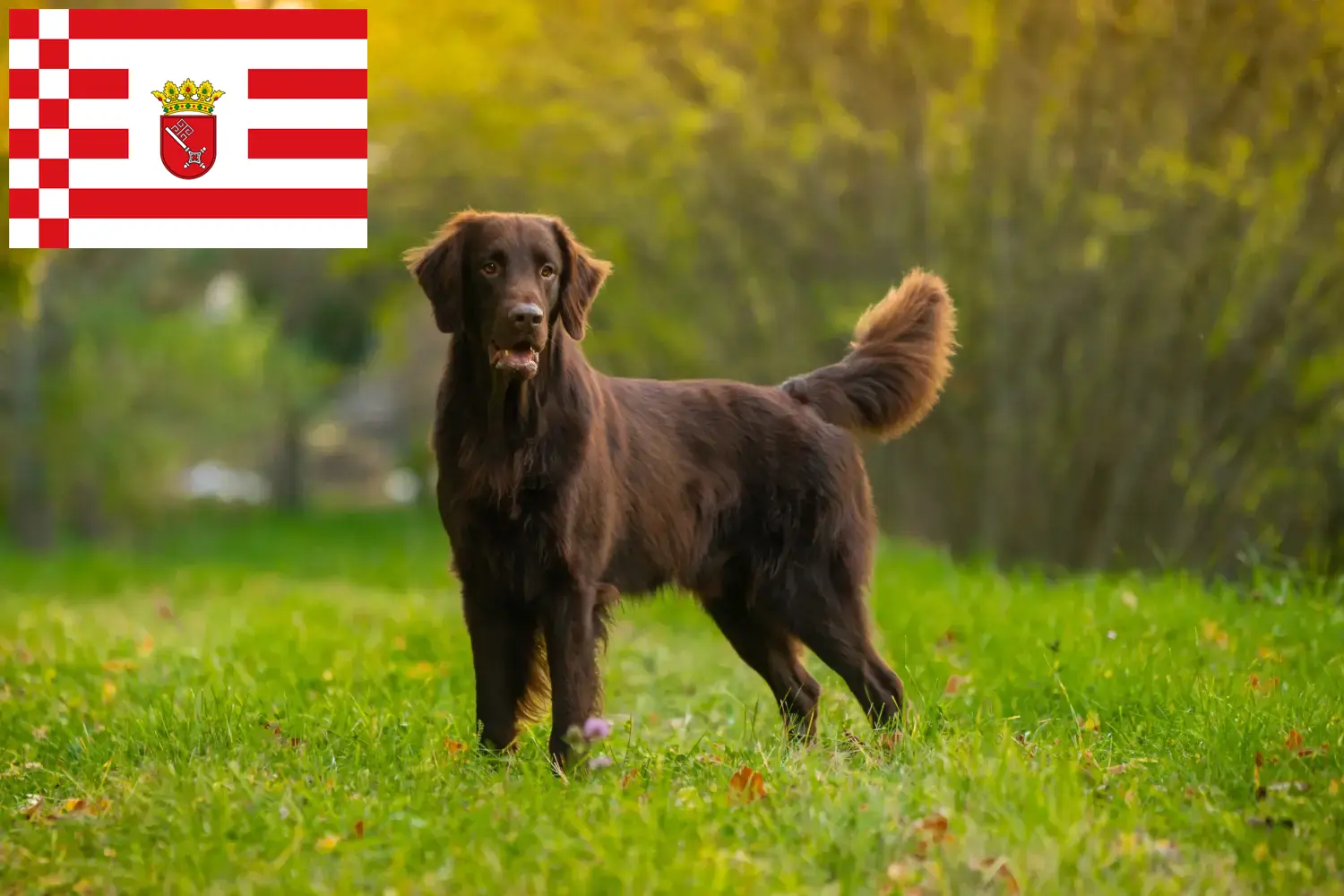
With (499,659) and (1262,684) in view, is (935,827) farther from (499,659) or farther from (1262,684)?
(1262,684)

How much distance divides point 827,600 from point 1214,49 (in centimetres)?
466

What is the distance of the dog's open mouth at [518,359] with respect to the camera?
372cm

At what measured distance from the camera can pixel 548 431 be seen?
3.88 metres

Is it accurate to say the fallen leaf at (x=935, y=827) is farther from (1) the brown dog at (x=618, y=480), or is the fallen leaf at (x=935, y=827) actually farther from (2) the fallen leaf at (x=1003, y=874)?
(1) the brown dog at (x=618, y=480)

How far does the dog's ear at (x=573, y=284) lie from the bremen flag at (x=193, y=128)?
8.37 feet

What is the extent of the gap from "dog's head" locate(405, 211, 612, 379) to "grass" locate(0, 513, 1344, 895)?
3.42ft

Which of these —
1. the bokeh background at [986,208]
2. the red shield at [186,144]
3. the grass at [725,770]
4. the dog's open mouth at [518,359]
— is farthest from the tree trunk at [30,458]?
the dog's open mouth at [518,359]

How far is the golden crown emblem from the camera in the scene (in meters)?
6.39

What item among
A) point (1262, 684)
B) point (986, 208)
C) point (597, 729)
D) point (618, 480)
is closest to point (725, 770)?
point (597, 729)

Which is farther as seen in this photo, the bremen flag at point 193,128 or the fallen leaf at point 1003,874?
the bremen flag at point 193,128

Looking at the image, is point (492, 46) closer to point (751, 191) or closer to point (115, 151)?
point (751, 191)

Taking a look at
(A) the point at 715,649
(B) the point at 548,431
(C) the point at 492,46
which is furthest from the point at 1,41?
(B) the point at 548,431

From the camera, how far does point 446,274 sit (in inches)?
154

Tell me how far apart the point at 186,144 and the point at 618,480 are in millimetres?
3430
